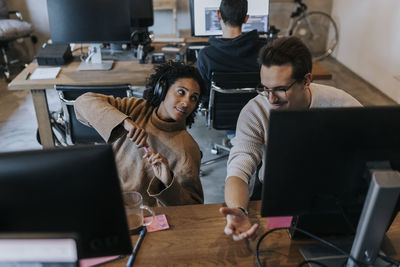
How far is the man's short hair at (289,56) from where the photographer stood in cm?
124

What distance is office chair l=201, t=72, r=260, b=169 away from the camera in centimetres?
210

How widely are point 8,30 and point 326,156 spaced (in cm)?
443

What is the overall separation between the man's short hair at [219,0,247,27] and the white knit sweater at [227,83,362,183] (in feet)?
3.49

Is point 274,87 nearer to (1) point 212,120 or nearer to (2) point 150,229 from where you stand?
(2) point 150,229

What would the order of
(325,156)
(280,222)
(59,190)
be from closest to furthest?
1. (59,190)
2. (325,156)
3. (280,222)

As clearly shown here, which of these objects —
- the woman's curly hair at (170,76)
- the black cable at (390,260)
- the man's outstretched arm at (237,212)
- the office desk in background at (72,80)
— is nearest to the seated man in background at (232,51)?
the office desk in background at (72,80)

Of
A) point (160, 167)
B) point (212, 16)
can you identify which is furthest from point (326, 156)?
point (212, 16)

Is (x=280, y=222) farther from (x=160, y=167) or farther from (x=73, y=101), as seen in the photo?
Result: (x=73, y=101)

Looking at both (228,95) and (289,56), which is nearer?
(289,56)

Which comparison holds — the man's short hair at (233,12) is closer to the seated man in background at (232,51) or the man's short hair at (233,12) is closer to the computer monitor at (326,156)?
the seated man in background at (232,51)

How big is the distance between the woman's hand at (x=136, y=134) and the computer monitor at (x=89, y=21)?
1279 mm

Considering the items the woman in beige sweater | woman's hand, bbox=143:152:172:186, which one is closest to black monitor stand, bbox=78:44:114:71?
the woman in beige sweater

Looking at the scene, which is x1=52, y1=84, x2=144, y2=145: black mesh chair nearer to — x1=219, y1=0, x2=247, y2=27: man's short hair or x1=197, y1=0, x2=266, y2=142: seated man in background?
x1=197, y1=0, x2=266, y2=142: seated man in background

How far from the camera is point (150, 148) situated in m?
1.44
